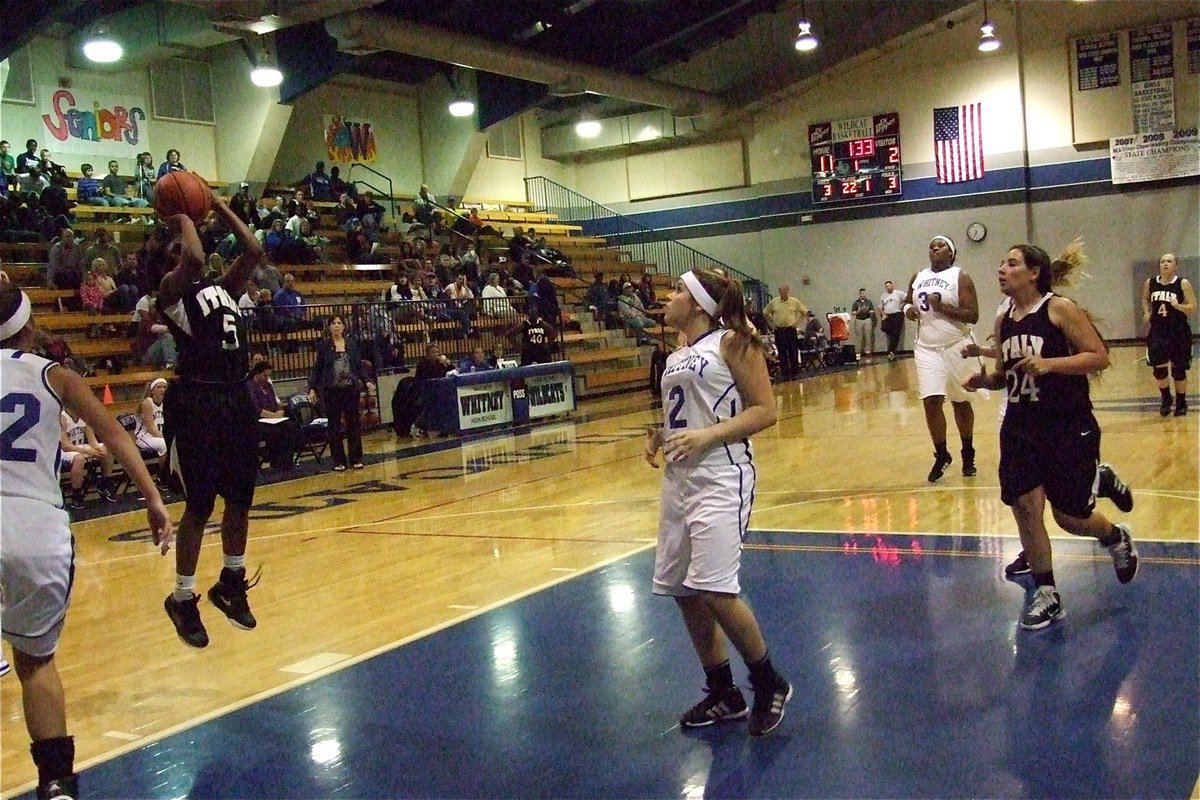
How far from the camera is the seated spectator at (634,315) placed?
22.3m

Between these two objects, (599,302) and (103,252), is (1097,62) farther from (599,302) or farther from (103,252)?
(103,252)

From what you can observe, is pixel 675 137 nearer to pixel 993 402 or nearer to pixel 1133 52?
pixel 1133 52

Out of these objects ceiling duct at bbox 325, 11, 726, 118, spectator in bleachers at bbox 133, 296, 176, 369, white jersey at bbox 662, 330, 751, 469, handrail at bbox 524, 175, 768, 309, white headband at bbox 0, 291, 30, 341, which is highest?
ceiling duct at bbox 325, 11, 726, 118

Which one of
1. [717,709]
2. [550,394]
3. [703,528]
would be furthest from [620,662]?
[550,394]

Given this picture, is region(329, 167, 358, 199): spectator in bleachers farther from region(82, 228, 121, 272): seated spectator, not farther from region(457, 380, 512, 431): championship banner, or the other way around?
region(457, 380, 512, 431): championship banner

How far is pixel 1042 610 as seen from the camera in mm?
4641

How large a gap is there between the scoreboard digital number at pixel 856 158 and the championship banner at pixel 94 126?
15118 mm

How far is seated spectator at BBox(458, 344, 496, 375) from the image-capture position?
1553 cm

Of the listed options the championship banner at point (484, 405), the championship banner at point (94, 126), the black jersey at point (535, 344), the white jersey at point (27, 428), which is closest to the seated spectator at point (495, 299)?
the black jersey at point (535, 344)

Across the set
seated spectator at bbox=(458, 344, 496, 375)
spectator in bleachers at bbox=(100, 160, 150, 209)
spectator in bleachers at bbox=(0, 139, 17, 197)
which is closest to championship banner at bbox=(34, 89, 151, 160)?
spectator in bleachers at bbox=(100, 160, 150, 209)

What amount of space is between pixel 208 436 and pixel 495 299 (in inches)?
512

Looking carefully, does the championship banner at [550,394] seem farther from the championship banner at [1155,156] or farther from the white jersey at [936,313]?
the championship banner at [1155,156]

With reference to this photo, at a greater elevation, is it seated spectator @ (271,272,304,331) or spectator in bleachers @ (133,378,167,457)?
seated spectator @ (271,272,304,331)

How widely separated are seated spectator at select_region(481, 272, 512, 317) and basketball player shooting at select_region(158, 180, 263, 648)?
12.7m
